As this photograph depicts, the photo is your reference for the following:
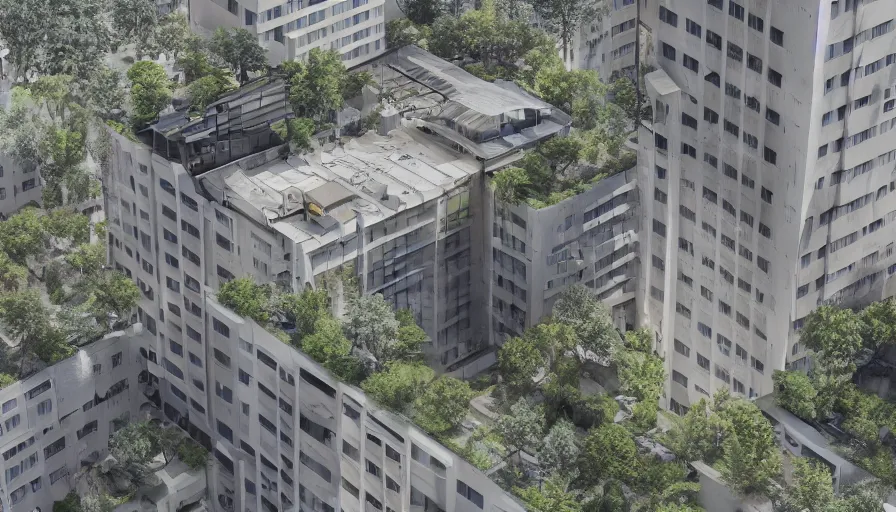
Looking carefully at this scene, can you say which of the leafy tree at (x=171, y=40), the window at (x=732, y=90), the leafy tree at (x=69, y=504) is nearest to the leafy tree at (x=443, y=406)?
the window at (x=732, y=90)

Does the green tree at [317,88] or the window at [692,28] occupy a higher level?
the window at [692,28]

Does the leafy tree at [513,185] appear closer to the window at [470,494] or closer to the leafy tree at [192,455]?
the window at [470,494]

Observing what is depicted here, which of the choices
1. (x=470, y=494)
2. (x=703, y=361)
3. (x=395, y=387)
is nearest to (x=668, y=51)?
→ (x=703, y=361)

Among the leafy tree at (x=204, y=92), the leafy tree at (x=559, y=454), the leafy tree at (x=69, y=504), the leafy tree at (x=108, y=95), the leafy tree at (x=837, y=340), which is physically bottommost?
the leafy tree at (x=69, y=504)

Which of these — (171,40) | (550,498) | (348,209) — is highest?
(171,40)

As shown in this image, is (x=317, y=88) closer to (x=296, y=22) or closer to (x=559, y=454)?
(x=296, y=22)

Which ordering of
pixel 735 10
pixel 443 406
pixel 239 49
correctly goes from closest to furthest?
pixel 735 10
pixel 443 406
pixel 239 49

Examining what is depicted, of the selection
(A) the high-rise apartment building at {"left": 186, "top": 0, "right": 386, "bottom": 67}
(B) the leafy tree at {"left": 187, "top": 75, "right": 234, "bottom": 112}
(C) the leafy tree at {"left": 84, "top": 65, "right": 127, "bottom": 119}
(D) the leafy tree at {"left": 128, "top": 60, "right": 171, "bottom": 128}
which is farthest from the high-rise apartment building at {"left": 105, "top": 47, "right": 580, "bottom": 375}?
(A) the high-rise apartment building at {"left": 186, "top": 0, "right": 386, "bottom": 67}
